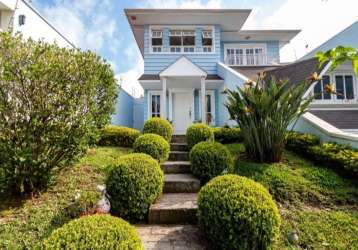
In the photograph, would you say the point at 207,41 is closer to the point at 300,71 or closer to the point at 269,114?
the point at 300,71

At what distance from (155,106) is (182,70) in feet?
9.05

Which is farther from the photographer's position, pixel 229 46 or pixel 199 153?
pixel 229 46

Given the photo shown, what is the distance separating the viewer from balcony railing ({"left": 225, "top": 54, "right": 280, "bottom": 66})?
41.5 feet

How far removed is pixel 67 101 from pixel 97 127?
88 centimetres

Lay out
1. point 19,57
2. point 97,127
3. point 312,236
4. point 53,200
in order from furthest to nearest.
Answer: point 97,127 < point 53,200 < point 19,57 < point 312,236

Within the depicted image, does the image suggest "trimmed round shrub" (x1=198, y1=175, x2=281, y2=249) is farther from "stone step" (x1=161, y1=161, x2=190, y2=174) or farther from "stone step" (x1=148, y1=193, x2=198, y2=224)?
"stone step" (x1=161, y1=161, x2=190, y2=174)

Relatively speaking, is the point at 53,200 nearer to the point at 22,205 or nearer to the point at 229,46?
the point at 22,205

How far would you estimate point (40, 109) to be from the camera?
335 cm

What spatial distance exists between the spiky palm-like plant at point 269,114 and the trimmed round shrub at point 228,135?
1.78m

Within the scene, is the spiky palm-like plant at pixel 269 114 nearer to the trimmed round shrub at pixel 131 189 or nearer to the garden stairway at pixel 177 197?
the garden stairway at pixel 177 197

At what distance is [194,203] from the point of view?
11.6 ft

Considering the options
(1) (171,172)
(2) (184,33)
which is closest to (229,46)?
(2) (184,33)

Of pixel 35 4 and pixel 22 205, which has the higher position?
pixel 35 4

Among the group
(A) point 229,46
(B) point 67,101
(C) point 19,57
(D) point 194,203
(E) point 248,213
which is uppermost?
(A) point 229,46
